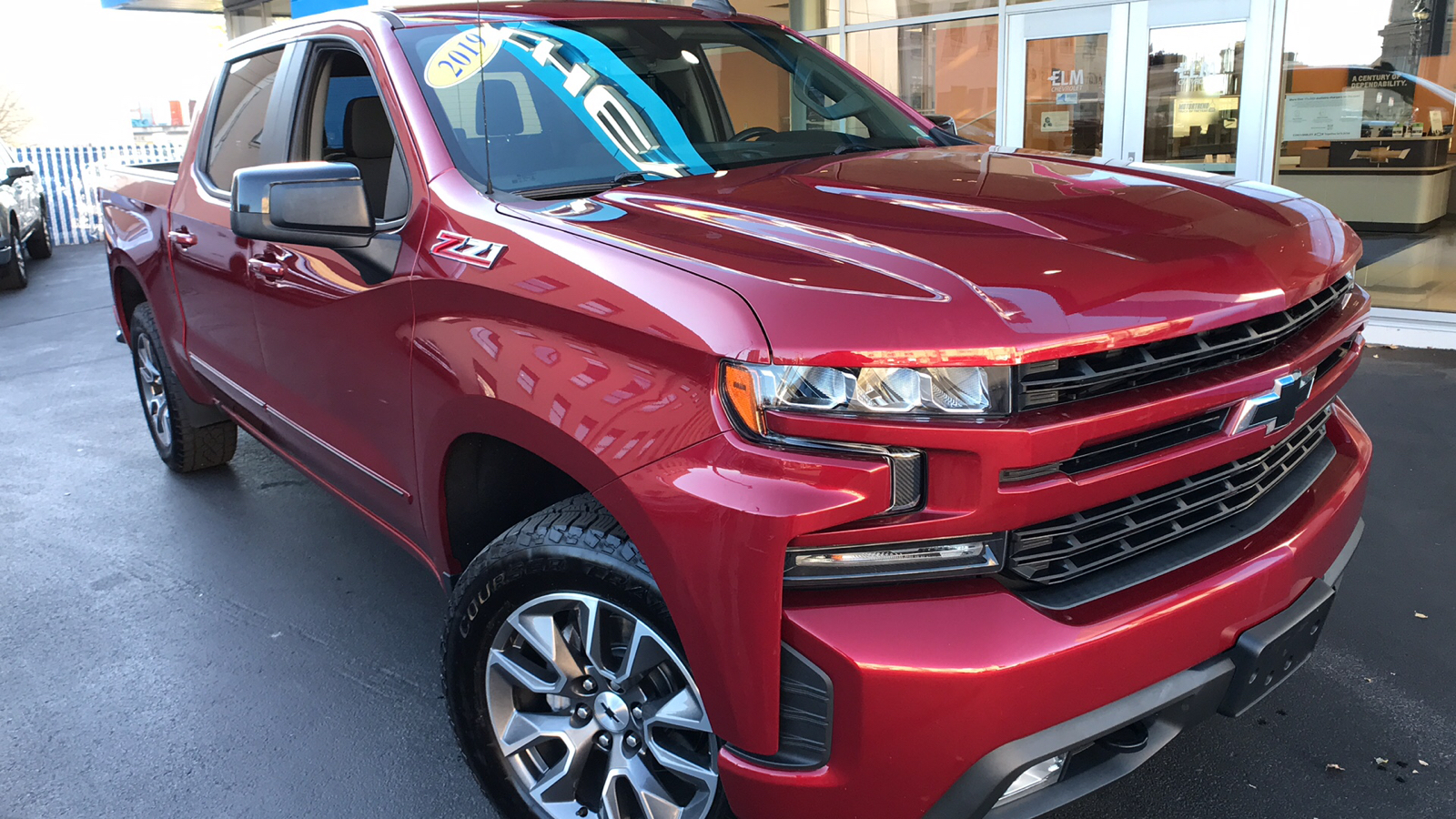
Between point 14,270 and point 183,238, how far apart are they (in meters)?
9.46

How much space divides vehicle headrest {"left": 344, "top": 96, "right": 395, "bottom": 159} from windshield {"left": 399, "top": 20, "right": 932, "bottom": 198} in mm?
234

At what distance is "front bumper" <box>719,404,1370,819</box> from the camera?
1.49 metres

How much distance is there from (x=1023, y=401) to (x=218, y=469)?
4500 millimetres

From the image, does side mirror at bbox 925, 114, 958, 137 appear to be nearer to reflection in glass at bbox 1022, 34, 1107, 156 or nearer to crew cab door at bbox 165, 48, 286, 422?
crew cab door at bbox 165, 48, 286, 422

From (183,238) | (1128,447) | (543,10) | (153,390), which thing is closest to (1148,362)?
(1128,447)

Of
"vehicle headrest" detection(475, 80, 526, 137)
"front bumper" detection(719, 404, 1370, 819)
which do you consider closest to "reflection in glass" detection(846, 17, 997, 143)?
"vehicle headrest" detection(475, 80, 526, 137)

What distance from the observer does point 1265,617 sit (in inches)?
71.6

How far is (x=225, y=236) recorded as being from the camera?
3.24 metres

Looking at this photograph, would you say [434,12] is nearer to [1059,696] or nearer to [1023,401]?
[1023,401]

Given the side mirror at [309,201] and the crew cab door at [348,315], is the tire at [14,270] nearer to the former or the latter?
the crew cab door at [348,315]

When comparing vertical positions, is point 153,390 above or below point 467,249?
below

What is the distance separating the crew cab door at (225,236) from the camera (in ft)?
10.5

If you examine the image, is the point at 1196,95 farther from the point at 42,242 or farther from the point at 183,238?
the point at 42,242

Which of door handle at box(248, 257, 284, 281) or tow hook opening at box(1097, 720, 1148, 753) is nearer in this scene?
tow hook opening at box(1097, 720, 1148, 753)
